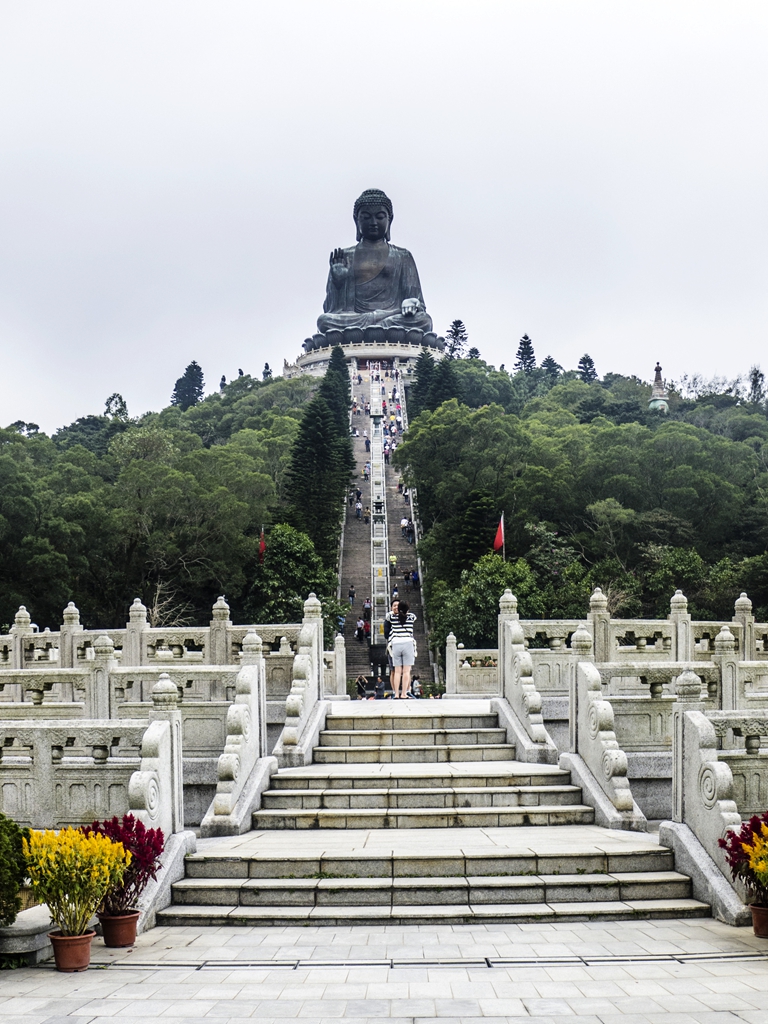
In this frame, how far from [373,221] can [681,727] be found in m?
82.9

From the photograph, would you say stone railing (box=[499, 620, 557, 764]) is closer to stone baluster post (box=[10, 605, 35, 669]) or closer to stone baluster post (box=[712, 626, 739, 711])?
stone baluster post (box=[712, 626, 739, 711])

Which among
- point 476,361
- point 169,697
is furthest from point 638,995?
point 476,361

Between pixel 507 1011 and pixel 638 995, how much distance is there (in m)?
0.92

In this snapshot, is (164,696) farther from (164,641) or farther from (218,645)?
(164,641)

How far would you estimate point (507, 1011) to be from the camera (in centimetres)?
629

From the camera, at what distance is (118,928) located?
777cm

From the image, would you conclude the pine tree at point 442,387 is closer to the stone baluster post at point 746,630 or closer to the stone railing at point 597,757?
the stone baluster post at point 746,630

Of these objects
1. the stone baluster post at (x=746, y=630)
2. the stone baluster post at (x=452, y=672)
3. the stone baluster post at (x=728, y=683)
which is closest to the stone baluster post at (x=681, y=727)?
the stone baluster post at (x=728, y=683)

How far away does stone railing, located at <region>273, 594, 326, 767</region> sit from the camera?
11.8m

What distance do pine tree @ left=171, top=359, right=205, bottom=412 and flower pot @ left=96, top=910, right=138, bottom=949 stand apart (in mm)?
110992

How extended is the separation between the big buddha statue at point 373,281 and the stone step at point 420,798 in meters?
80.4

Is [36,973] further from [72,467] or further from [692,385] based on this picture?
[692,385]

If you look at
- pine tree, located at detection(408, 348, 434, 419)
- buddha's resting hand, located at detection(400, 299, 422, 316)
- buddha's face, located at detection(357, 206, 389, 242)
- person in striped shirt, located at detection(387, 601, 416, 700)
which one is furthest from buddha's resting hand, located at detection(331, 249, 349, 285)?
person in striped shirt, located at detection(387, 601, 416, 700)

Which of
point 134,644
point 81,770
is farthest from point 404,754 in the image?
point 134,644
